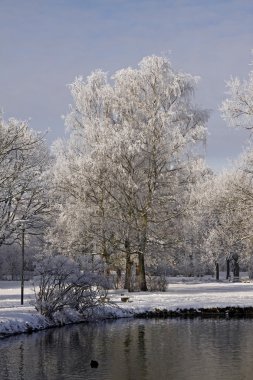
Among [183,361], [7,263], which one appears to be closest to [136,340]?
[183,361]

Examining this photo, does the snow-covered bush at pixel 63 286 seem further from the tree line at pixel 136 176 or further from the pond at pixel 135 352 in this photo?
the tree line at pixel 136 176

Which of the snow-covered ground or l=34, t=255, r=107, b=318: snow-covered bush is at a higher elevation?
l=34, t=255, r=107, b=318: snow-covered bush

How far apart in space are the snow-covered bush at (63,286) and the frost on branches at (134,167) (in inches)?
411

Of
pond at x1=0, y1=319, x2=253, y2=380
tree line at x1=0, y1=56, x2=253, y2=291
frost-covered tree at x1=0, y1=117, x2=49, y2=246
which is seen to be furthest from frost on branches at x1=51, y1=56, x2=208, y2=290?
pond at x1=0, y1=319, x2=253, y2=380

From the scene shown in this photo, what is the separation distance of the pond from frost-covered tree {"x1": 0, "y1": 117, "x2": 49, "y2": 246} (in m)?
7.53

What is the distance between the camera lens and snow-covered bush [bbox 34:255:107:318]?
28.3 metres

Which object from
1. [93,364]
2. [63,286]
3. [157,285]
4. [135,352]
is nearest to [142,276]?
[157,285]

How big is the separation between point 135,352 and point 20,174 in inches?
535

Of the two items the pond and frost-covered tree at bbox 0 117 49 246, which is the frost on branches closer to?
frost-covered tree at bbox 0 117 49 246

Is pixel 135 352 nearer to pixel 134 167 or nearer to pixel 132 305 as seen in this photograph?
pixel 132 305

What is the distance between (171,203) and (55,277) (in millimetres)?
14029

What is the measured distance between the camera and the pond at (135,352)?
17.5 m

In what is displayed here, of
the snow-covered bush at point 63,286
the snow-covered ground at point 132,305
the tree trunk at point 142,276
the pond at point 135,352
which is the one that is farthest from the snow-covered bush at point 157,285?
the pond at point 135,352

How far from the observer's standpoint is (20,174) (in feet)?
104
